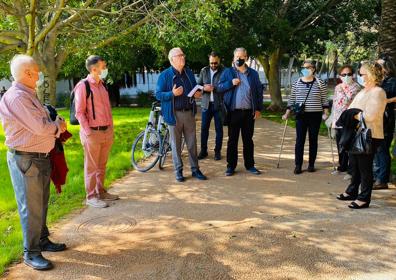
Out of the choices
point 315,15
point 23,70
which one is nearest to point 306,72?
point 23,70

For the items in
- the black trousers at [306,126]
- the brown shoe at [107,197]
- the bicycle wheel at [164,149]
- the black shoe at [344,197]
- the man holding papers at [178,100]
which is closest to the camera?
the black shoe at [344,197]

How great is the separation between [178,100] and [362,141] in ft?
9.52

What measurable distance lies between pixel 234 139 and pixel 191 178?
0.98 metres

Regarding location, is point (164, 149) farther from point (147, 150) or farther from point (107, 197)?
point (107, 197)

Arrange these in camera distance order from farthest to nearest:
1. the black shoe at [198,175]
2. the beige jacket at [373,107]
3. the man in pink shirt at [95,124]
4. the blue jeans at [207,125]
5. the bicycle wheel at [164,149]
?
the blue jeans at [207,125]
the bicycle wheel at [164,149]
the black shoe at [198,175]
the man in pink shirt at [95,124]
the beige jacket at [373,107]

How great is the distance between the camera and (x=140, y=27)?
11.4 metres

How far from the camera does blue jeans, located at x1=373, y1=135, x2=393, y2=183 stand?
21.4 feet

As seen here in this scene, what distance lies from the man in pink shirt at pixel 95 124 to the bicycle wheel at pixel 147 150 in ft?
6.36

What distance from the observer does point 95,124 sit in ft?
19.5

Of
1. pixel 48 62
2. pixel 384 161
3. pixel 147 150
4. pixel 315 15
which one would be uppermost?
pixel 315 15

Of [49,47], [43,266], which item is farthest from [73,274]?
[49,47]

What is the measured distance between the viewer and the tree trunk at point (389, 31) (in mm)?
9703

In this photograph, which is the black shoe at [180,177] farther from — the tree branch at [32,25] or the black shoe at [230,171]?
the tree branch at [32,25]

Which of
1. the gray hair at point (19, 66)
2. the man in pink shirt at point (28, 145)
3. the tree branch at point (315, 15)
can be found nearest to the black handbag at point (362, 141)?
the man in pink shirt at point (28, 145)
